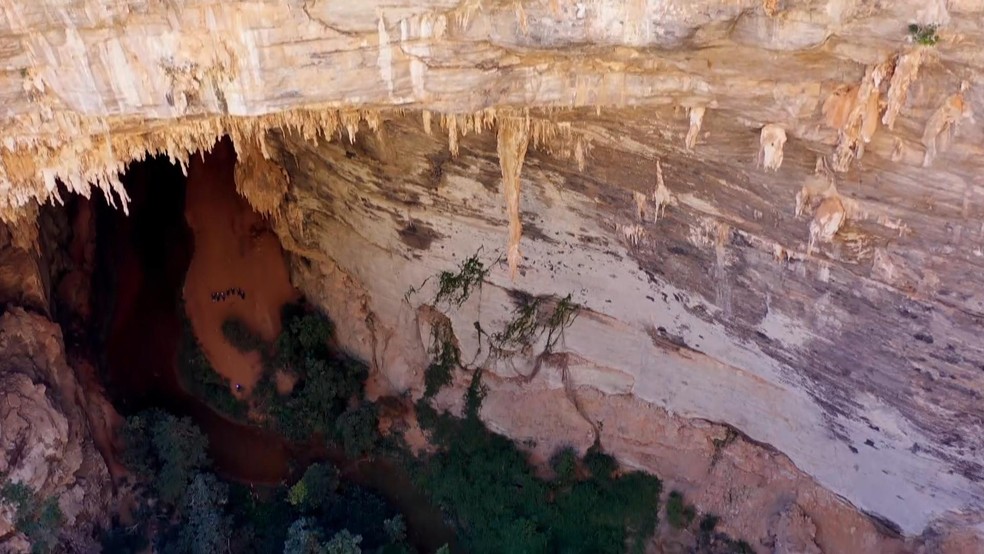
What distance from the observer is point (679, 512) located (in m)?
11.9

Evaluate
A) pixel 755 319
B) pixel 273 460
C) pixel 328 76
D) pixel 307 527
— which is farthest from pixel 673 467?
pixel 328 76

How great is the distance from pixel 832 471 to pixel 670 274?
365 cm

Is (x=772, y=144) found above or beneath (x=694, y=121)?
beneath

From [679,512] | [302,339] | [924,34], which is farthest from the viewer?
[302,339]

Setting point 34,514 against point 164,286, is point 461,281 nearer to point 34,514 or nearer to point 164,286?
point 34,514

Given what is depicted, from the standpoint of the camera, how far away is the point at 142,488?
1252cm

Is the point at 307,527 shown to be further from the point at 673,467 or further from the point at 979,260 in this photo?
the point at 979,260

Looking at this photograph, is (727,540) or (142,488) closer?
(727,540)

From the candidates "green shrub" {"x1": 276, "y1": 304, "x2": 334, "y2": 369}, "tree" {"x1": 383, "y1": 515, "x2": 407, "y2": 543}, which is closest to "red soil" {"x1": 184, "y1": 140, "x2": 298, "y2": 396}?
"green shrub" {"x1": 276, "y1": 304, "x2": 334, "y2": 369}

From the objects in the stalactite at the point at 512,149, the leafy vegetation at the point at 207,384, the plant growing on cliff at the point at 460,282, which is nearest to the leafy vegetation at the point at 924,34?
the stalactite at the point at 512,149

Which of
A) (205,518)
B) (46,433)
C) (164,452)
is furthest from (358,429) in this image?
(46,433)

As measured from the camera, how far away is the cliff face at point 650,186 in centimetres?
611

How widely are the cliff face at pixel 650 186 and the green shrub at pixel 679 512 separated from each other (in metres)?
0.31

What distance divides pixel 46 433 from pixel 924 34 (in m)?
11.7
